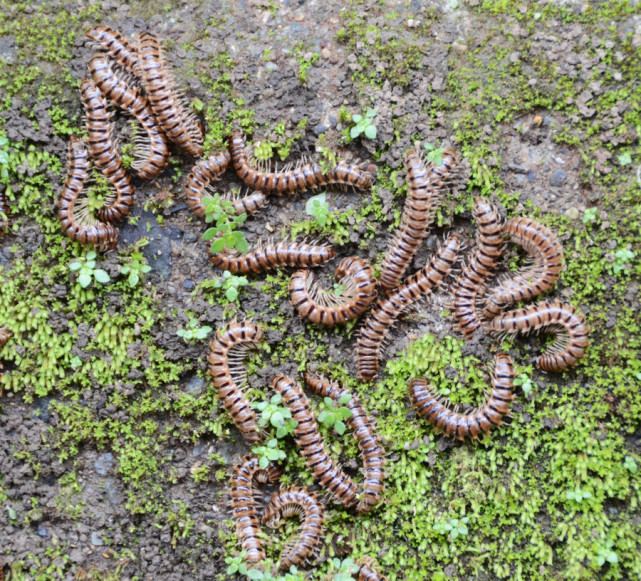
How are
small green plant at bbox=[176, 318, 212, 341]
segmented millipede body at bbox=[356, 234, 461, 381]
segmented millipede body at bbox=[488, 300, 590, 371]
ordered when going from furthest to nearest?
small green plant at bbox=[176, 318, 212, 341], segmented millipede body at bbox=[356, 234, 461, 381], segmented millipede body at bbox=[488, 300, 590, 371]

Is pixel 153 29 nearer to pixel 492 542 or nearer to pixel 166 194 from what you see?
pixel 166 194

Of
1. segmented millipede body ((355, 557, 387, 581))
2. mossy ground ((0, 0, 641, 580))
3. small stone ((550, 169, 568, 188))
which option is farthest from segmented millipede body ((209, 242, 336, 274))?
segmented millipede body ((355, 557, 387, 581))

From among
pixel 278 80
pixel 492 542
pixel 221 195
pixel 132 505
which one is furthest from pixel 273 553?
pixel 278 80

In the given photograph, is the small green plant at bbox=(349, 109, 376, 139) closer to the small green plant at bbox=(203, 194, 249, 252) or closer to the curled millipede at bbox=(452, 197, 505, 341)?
the curled millipede at bbox=(452, 197, 505, 341)

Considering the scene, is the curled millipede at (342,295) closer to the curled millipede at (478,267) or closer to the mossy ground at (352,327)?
the mossy ground at (352,327)

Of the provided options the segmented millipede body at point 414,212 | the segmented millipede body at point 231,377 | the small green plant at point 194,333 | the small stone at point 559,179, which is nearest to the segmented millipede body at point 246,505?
the segmented millipede body at point 231,377

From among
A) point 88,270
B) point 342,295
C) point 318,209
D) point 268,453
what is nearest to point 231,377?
point 268,453
